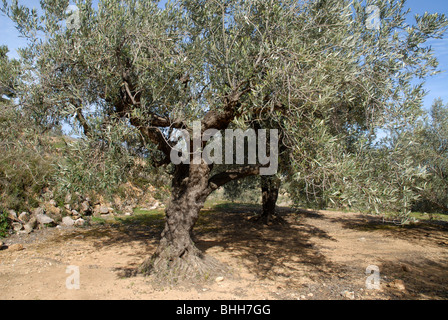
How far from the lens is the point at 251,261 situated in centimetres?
849

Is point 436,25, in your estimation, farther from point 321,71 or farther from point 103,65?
point 103,65

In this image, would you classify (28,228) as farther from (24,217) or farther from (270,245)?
(270,245)

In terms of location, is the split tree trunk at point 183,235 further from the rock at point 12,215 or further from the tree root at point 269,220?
the rock at point 12,215

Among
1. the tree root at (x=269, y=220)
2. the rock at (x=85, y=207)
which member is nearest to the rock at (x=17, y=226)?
the rock at (x=85, y=207)

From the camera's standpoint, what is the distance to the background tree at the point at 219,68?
605cm

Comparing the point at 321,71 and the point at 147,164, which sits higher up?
the point at 321,71

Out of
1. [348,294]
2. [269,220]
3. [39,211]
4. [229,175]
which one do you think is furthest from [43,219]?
[348,294]

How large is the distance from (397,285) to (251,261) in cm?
359

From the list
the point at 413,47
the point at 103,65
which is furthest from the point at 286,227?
the point at 103,65

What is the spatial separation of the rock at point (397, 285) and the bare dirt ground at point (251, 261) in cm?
2

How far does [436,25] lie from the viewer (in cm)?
606

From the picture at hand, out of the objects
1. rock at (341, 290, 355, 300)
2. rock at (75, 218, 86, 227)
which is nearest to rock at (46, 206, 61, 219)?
rock at (75, 218, 86, 227)

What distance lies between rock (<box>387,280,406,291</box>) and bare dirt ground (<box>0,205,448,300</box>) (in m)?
0.02
